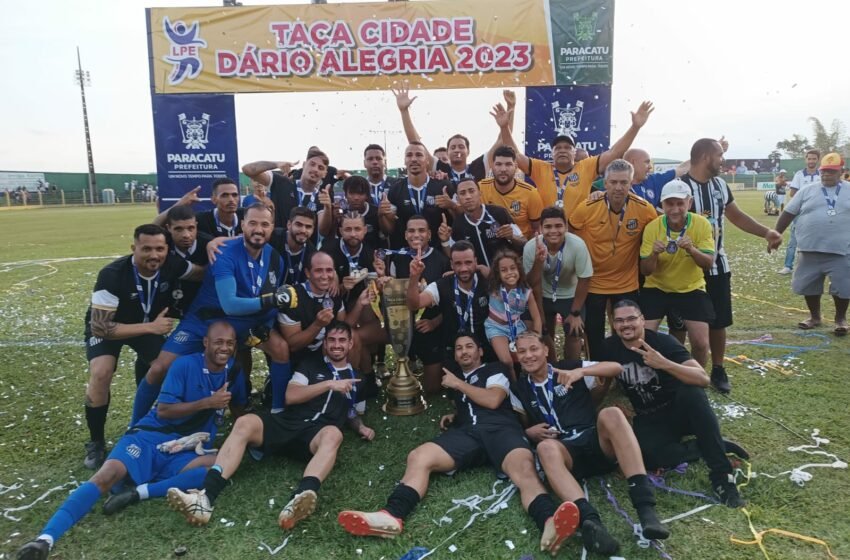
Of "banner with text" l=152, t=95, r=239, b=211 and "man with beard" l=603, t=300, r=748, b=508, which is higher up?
"banner with text" l=152, t=95, r=239, b=211

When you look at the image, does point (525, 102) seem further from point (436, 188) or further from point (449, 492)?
point (449, 492)

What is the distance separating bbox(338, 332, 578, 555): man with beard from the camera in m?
2.97

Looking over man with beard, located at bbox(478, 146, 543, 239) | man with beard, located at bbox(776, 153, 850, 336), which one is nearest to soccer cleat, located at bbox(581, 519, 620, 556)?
man with beard, located at bbox(478, 146, 543, 239)

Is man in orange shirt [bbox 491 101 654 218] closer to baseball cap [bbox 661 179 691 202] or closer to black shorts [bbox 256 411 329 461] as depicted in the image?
baseball cap [bbox 661 179 691 202]

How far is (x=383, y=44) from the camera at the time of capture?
7887mm

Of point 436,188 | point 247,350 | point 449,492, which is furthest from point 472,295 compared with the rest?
point 247,350

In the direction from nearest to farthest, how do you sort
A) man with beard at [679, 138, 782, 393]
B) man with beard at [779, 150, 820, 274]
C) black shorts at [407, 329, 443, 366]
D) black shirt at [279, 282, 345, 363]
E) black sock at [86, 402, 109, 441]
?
black sock at [86, 402, 109, 441], black shirt at [279, 282, 345, 363], man with beard at [679, 138, 782, 393], black shorts at [407, 329, 443, 366], man with beard at [779, 150, 820, 274]

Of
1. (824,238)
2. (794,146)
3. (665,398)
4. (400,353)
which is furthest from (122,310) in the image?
(794,146)

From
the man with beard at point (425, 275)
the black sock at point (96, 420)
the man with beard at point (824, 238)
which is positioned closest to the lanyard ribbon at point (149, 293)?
the black sock at point (96, 420)

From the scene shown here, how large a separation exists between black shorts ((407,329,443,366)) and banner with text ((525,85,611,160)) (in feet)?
14.5

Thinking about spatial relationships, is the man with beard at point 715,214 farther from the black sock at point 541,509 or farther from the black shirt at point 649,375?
the black sock at point 541,509

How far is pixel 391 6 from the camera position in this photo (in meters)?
7.79

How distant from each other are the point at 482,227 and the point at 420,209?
0.76m

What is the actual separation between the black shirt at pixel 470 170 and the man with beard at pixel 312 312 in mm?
2452
